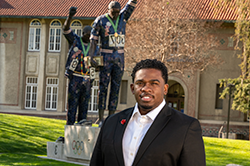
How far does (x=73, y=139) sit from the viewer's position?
7.85m

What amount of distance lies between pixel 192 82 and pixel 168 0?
21.1 ft

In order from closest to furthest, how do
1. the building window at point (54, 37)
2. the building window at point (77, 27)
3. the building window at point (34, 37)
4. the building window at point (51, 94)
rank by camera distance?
the building window at point (77, 27), the building window at point (51, 94), the building window at point (54, 37), the building window at point (34, 37)

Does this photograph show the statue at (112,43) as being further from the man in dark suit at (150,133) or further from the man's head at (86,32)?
the man in dark suit at (150,133)

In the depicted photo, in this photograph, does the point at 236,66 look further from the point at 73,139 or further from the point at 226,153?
the point at 73,139

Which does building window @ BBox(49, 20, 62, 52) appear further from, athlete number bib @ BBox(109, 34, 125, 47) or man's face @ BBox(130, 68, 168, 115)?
man's face @ BBox(130, 68, 168, 115)

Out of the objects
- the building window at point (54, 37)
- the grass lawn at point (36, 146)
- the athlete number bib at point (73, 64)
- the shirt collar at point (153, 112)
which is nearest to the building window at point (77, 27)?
the building window at point (54, 37)

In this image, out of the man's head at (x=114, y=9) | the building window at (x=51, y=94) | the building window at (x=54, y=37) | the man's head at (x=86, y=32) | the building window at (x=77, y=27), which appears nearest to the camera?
the man's head at (x=114, y=9)

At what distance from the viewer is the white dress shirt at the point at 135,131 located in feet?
8.01

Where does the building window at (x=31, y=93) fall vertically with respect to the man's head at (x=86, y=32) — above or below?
below

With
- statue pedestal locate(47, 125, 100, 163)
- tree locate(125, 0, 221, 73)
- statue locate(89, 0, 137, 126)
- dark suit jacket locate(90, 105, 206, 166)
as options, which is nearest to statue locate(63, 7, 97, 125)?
statue pedestal locate(47, 125, 100, 163)

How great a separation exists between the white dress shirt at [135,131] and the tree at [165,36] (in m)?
18.8

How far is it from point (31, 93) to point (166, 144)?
2749 cm

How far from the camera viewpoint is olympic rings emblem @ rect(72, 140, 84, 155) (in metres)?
7.67

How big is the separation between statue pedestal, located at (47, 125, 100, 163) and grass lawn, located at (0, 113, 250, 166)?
0.95ft
